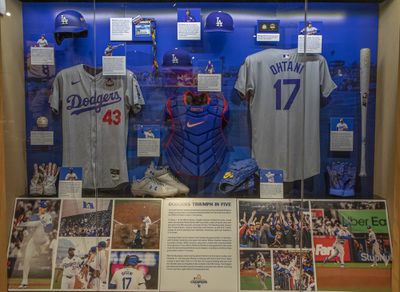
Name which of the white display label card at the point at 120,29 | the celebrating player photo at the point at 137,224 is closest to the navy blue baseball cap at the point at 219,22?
the white display label card at the point at 120,29

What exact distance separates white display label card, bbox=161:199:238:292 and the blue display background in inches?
8.4

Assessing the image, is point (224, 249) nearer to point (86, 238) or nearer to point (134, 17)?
point (86, 238)

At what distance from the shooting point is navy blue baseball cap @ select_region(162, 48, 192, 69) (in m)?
2.47

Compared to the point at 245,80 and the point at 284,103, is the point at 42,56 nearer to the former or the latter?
the point at 245,80

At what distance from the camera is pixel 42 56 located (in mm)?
2441

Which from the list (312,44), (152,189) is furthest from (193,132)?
(312,44)

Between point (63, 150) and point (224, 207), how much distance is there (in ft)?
3.39

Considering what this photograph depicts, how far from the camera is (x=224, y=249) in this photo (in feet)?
7.21

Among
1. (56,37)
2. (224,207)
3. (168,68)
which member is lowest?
(224,207)

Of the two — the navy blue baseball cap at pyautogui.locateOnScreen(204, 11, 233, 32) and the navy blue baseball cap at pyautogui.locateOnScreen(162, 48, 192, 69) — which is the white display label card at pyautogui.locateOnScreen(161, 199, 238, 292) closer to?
the navy blue baseball cap at pyautogui.locateOnScreen(162, 48, 192, 69)

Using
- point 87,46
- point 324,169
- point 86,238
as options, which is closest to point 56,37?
point 87,46

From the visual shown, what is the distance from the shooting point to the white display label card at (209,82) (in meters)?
2.49

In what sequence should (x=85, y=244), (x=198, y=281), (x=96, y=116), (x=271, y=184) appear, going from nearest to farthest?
(x=198, y=281)
(x=85, y=244)
(x=271, y=184)
(x=96, y=116)

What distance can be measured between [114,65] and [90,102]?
0.27 m
